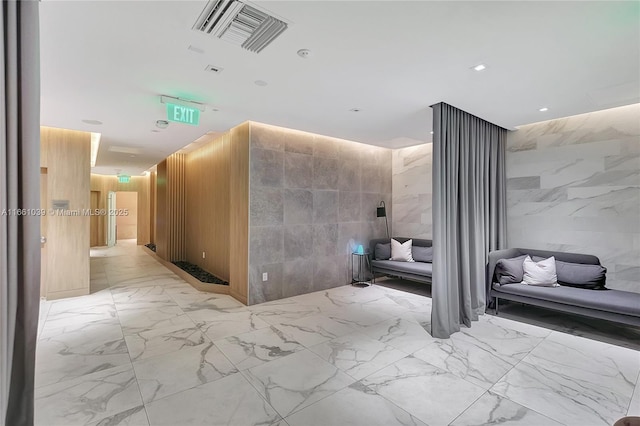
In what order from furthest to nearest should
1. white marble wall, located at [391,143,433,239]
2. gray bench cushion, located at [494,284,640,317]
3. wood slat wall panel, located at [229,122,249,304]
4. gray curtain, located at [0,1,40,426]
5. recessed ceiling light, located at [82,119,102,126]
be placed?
white marble wall, located at [391,143,433,239]
wood slat wall panel, located at [229,122,249,304]
recessed ceiling light, located at [82,119,102,126]
gray bench cushion, located at [494,284,640,317]
gray curtain, located at [0,1,40,426]

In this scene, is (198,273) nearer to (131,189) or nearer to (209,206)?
(209,206)

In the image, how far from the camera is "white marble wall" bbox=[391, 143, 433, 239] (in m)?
6.32

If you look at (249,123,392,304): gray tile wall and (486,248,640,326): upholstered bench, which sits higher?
(249,123,392,304): gray tile wall

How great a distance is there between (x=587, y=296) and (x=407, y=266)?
2480 millimetres

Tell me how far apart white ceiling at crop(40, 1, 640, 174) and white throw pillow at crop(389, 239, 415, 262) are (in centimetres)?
264

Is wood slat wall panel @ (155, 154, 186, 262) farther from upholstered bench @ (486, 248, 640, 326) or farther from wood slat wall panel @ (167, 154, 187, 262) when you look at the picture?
upholstered bench @ (486, 248, 640, 326)

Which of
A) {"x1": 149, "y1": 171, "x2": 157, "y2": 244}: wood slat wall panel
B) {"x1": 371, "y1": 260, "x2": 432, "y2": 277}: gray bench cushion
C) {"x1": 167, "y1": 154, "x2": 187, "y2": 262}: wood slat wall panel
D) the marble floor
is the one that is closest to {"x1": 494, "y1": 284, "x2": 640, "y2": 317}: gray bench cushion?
the marble floor

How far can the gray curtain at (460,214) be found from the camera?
12.4ft

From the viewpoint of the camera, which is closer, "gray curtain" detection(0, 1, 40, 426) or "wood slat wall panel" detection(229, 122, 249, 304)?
"gray curtain" detection(0, 1, 40, 426)

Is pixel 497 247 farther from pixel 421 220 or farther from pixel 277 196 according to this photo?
pixel 277 196

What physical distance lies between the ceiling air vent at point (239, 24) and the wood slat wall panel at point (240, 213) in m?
2.56

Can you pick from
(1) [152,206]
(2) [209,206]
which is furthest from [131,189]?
(2) [209,206]

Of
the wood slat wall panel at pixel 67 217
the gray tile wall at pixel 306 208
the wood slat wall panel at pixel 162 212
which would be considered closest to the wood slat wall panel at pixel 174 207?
the wood slat wall panel at pixel 162 212

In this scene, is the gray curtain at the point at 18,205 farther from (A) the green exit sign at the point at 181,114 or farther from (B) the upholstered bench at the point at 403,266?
(B) the upholstered bench at the point at 403,266
